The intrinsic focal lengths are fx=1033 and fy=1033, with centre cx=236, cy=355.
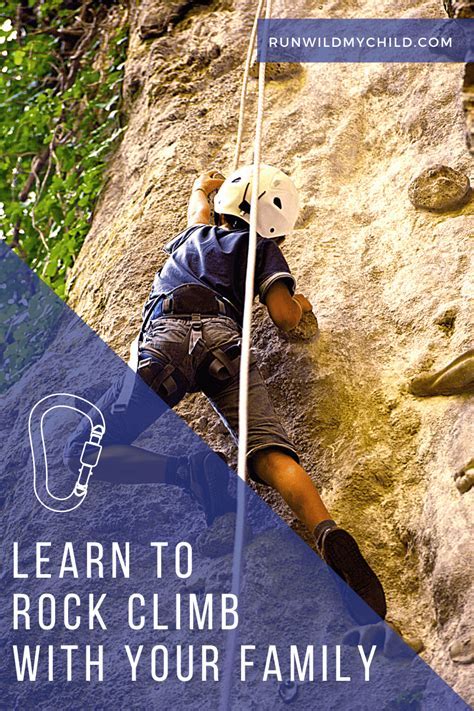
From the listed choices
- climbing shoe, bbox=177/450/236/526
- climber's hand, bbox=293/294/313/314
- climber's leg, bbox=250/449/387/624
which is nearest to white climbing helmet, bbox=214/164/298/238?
climber's hand, bbox=293/294/313/314

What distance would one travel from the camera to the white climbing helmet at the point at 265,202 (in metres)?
3.55

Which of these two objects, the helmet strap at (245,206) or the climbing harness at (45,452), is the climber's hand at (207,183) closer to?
the helmet strap at (245,206)

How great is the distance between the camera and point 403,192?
4090mm

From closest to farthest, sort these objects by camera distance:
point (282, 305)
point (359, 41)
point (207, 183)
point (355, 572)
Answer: point (355, 572)
point (282, 305)
point (207, 183)
point (359, 41)

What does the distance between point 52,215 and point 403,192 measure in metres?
2.03

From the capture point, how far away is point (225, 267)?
3398 mm

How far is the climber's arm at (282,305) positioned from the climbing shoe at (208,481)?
48cm

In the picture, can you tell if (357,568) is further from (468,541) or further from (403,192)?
(403,192)

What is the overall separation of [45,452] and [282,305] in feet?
3.55

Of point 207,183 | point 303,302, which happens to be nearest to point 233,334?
point 303,302

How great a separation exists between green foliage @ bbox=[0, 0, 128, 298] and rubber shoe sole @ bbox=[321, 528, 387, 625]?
7.74ft

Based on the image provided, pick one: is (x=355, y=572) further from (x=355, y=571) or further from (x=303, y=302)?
(x=303, y=302)

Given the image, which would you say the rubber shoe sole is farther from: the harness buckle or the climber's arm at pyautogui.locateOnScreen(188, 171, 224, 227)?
the climber's arm at pyautogui.locateOnScreen(188, 171, 224, 227)

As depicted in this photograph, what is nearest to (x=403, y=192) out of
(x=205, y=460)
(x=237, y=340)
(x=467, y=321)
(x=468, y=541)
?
(x=467, y=321)
